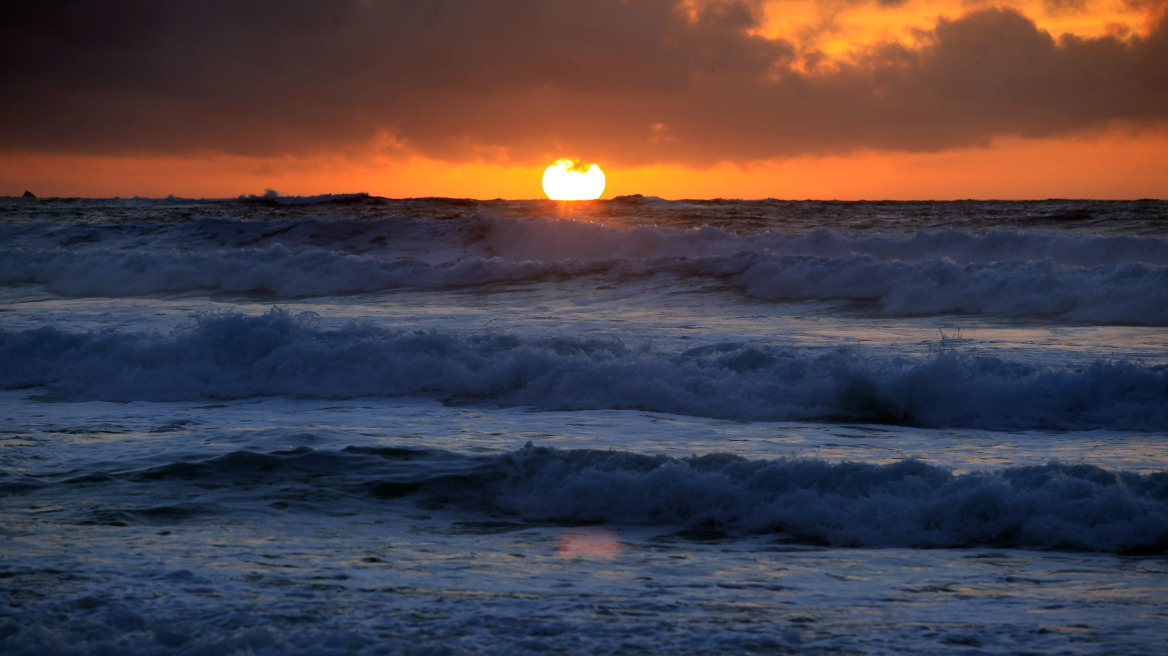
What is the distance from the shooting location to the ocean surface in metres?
3.60

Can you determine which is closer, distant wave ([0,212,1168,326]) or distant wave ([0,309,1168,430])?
distant wave ([0,309,1168,430])

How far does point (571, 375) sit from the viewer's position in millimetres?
8906

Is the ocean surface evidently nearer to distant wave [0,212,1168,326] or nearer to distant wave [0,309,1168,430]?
distant wave [0,309,1168,430]

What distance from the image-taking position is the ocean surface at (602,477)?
11.8 ft

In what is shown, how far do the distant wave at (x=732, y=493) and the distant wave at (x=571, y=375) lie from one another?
2.47 m

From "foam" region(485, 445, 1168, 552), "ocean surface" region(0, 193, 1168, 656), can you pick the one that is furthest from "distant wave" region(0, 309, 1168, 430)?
"foam" region(485, 445, 1168, 552)

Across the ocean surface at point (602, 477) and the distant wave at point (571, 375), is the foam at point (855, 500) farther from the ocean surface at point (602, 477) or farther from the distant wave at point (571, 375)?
the distant wave at point (571, 375)

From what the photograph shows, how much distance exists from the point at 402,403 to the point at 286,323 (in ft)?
9.36

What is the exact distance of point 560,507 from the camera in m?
5.40

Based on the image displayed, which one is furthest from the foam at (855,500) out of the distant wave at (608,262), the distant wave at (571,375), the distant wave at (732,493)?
the distant wave at (608,262)

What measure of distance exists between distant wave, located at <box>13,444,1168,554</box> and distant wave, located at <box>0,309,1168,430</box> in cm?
247

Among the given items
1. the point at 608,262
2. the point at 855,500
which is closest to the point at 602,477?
the point at 855,500

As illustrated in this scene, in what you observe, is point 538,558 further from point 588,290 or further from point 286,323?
point 588,290

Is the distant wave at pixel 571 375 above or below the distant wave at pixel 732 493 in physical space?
above
